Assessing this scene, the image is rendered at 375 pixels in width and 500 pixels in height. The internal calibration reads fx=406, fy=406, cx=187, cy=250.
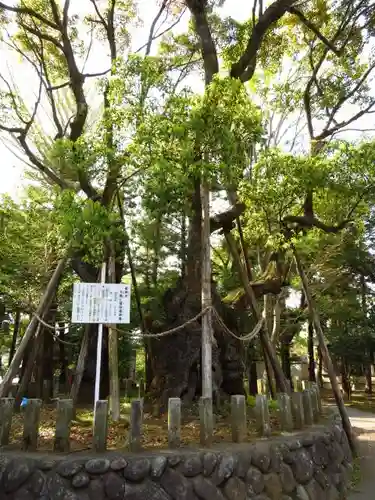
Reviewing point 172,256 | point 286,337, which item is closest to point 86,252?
point 172,256

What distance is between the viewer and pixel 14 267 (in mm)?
10203

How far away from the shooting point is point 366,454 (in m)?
9.09

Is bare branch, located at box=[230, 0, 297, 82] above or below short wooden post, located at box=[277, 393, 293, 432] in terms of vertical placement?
above

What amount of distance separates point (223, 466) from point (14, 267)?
7.56m

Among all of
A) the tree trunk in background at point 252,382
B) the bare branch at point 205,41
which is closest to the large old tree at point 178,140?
the bare branch at point 205,41

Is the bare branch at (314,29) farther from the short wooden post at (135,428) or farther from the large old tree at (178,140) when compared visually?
the short wooden post at (135,428)

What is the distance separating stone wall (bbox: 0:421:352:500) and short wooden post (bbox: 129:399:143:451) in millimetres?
126

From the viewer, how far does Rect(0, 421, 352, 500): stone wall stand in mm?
4344

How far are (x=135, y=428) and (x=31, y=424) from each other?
4.14 feet

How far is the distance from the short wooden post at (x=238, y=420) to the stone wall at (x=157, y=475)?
15 centimetres

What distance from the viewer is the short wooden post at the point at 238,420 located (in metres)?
5.25

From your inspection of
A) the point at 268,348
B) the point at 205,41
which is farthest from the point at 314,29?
the point at 268,348

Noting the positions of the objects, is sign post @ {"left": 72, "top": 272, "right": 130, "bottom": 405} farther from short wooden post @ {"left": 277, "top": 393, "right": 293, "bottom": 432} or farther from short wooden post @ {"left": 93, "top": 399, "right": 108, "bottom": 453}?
short wooden post @ {"left": 277, "top": 393, "right": 293, "bottom": 432}

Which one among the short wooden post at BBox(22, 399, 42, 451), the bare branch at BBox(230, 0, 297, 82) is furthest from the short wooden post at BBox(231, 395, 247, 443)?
the bare branch at BBox(230, 0, 297, 82)
